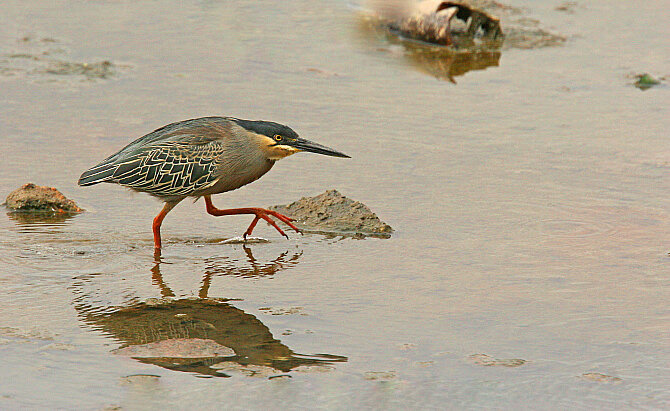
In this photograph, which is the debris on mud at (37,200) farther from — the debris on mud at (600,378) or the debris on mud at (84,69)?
the debris on mud at (600,378)

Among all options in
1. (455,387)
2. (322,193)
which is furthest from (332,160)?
(455,387)

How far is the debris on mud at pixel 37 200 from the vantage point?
6926 millimetres

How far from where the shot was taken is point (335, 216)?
6.91 metres

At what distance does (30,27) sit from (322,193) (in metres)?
5.48

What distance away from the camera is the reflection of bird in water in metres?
4.87

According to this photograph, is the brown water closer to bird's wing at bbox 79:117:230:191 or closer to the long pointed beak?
bird's wing at bbox 79:117:230:191

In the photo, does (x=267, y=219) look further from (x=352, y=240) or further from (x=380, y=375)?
(x=380, y=375)

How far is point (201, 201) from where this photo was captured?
7719mm

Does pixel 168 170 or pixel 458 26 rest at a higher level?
pixel 458 26

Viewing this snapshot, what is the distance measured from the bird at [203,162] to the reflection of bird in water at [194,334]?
0.88 m

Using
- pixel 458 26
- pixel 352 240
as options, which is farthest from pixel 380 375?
pixel 458 26

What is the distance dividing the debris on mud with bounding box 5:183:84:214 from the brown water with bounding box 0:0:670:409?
21cm

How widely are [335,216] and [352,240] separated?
284 millimetres

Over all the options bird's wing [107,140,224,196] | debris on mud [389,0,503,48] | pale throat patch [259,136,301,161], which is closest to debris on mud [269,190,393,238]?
pale throat patch [259,136,301,161]
